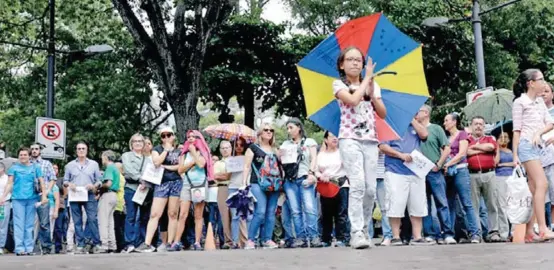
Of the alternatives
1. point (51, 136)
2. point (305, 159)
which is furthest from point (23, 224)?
point (305, 159)

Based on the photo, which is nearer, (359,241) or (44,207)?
(359,241)

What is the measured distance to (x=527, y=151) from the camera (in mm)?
7965

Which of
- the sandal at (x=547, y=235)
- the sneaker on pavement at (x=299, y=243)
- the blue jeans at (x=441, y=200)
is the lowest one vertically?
the sneaker on pavement at (x=299, y=243)

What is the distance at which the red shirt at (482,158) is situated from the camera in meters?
10.6

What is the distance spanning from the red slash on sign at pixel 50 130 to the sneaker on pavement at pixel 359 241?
9.96m

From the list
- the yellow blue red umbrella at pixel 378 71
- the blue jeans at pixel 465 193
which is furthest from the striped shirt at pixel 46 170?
the blue jeans at pixel 465 193

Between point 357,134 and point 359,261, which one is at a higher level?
point 357,134

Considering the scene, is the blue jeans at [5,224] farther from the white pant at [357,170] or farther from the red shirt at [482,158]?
the white pant at [357,170]

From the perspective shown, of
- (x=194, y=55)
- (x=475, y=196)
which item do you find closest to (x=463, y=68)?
(x=194, y=55)

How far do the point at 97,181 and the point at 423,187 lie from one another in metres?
5.85

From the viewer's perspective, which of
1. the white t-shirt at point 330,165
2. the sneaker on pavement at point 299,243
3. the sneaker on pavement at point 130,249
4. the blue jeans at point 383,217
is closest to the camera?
the blue jeans at point 383,217

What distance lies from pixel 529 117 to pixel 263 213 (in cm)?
394

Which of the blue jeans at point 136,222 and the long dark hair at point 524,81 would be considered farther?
the blue jeans at point 136,222

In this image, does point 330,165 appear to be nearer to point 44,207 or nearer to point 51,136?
point 44,207
